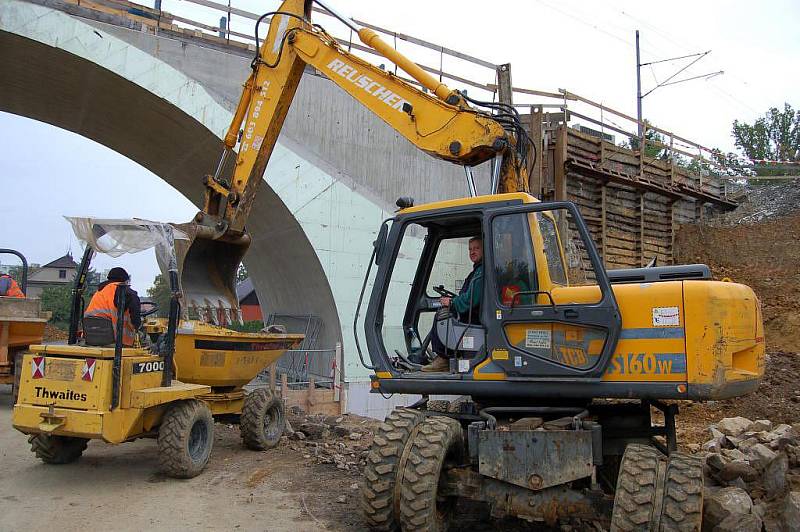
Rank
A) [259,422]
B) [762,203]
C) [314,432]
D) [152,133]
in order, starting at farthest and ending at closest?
[762,203], [152,133], [314,432], [259,422]

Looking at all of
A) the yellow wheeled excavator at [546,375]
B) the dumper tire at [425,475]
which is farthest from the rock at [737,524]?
the dumper tire at [425,475]

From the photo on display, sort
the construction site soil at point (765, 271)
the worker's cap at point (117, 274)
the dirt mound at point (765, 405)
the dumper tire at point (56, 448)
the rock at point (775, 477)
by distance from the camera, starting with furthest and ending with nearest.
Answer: the construction site soil at point (765, 271) → the dirt mound at point (765, 405) → the dumper tire at point (56, 448) → the worker's cap at point (117, 274) → the rock at point (775, 477)

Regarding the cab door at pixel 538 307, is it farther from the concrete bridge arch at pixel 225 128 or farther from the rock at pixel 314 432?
the concrete bridge arch at pixel 225 128

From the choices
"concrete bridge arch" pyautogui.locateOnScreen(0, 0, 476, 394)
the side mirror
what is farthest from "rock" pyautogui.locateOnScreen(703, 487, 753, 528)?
"concrete bridge arch" pyautogui.locateOnScreen(0, 0, 476, 394)

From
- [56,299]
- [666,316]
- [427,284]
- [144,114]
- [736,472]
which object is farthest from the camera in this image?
[56,299]

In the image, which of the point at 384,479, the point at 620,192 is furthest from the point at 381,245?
the point at 620,192

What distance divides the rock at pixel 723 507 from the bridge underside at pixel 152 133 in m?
10.0

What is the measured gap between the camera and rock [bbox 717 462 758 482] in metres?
5.35

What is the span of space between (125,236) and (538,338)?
436 centimetres

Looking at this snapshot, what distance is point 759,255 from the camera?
18609 millimetres

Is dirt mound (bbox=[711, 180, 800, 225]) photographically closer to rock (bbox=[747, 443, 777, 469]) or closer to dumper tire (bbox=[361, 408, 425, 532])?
rock (bbox=[747, 443, 777, 469])

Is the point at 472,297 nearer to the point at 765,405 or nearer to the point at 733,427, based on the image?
the point at 733,427

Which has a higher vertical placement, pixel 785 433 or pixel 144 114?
pixel 144 114

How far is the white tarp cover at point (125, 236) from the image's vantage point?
650 centimetres
